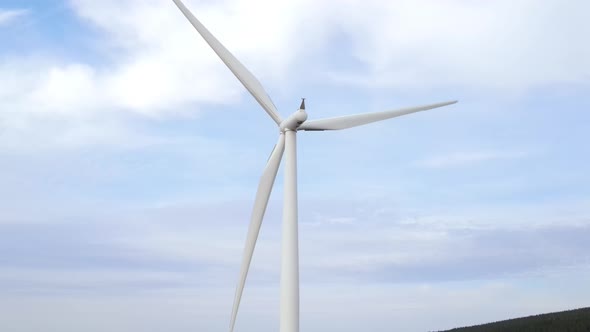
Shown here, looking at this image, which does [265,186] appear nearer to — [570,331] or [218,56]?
[218,56]

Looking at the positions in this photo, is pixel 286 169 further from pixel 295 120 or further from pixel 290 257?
pixel 290 257

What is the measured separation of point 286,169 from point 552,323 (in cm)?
2641

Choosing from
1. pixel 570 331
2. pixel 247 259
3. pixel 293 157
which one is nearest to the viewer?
pixel 293 157

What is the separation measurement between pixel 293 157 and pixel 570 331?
23.6 meters

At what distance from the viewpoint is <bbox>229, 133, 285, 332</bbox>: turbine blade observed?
122 feet

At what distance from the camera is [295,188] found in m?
34.6

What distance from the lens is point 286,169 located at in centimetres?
3494

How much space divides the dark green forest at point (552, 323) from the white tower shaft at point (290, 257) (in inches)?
850

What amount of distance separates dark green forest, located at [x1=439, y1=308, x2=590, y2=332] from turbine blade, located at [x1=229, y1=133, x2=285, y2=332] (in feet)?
74.9

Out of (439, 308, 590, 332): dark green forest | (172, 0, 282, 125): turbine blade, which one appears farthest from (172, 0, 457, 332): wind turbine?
(439, 308, 590, 332): dark green forest

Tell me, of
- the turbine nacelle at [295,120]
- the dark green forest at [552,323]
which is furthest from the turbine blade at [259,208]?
the dark green forest at [552,323]

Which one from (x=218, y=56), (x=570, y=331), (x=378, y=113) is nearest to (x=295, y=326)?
(x=378, y=113)

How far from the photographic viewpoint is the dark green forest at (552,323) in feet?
143

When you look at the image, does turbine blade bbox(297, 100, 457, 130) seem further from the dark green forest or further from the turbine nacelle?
the dark green forest
